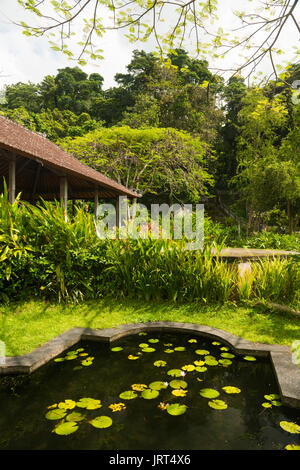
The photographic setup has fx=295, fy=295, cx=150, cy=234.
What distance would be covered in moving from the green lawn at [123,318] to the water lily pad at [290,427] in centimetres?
154

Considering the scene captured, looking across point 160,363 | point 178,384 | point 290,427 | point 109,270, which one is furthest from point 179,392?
point 109,270

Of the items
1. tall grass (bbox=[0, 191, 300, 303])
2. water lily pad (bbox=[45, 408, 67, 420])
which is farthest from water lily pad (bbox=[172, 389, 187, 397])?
tall grass (bbox=[0, 191, 300, 303])

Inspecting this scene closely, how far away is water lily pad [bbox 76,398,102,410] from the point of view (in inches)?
84.5

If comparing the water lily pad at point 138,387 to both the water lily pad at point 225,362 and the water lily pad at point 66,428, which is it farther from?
the water lily pad at point 225,362

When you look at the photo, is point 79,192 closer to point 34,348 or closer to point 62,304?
point 62,304

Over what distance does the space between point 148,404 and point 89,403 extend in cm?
44

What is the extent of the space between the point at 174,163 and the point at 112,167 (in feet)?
10.9

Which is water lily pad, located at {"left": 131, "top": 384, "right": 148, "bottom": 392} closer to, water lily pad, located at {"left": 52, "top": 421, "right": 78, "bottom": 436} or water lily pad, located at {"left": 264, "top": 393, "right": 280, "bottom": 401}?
water lily pad, located at {"left": 52, "top": 421, "right": 78, "bottom": 436}

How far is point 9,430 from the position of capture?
192 centimetres

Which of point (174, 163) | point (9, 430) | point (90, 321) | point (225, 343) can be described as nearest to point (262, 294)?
point (225, 343)

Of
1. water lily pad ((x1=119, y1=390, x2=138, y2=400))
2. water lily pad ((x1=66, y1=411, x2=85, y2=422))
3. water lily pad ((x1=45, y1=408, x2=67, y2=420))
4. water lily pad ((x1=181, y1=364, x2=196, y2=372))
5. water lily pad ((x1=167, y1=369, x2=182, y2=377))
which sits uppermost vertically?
water lily pad ((x1=66, y1=411, x2=85, y2=422))

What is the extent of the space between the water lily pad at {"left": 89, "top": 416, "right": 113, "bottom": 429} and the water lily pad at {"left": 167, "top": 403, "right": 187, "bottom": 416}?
16.8 inches

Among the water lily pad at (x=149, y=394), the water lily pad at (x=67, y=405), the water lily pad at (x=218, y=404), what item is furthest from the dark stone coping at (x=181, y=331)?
the water lily pad at (x=149, y=394)

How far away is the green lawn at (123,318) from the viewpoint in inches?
143
